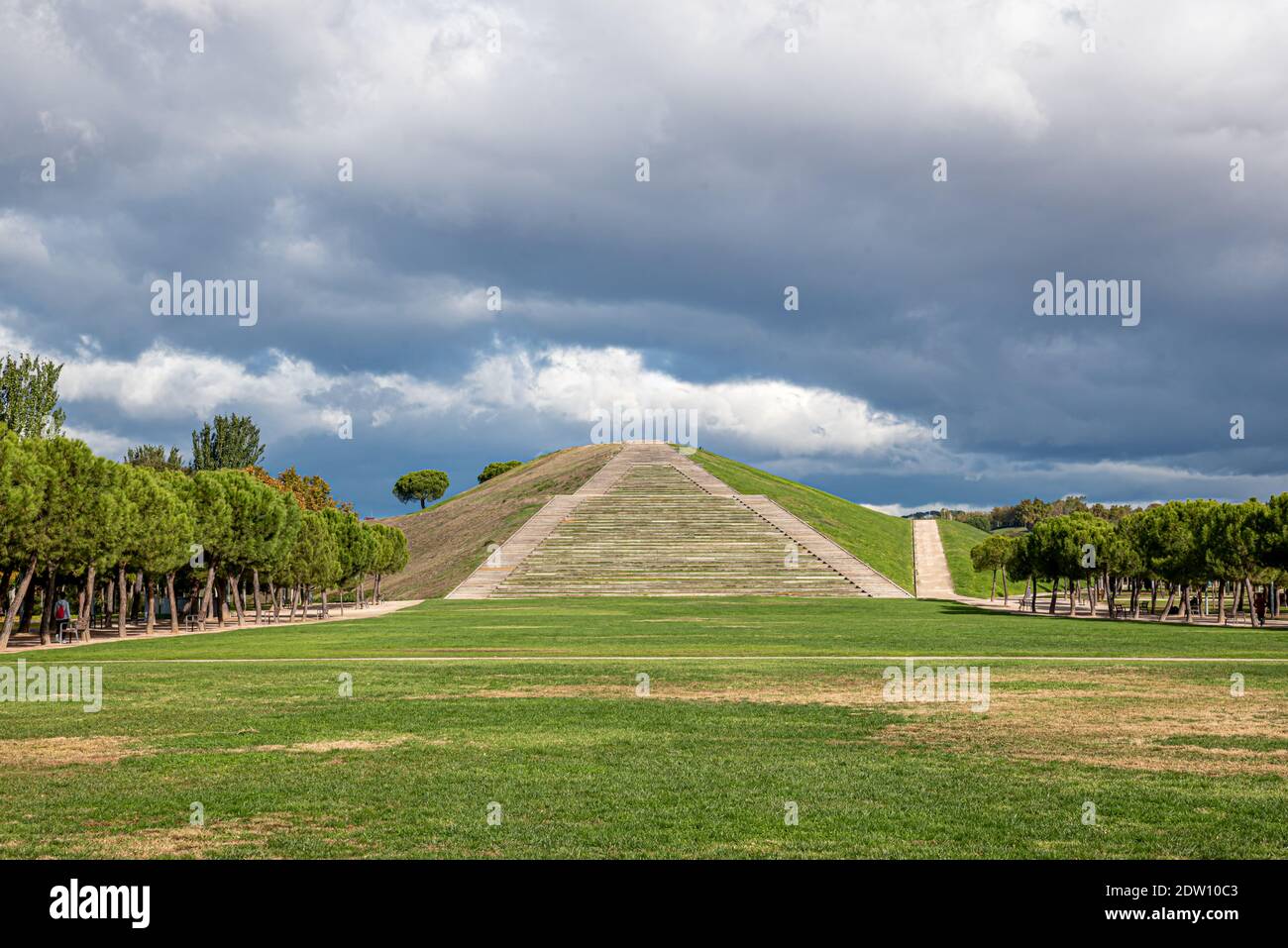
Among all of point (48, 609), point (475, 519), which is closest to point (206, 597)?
point (48, 609)

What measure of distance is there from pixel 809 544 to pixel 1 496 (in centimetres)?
7277

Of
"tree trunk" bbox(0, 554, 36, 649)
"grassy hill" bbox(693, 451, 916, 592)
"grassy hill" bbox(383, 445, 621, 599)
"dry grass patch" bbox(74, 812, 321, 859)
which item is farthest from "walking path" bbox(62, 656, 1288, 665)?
"grassy hill" bbox(693, 451, 916, 592)

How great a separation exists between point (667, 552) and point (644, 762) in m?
82.0

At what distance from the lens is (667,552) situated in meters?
96.6

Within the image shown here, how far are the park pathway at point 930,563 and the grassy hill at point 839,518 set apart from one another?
117 centimetres

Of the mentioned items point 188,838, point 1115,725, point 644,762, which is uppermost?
point 188,838

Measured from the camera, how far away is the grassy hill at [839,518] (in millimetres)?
106375

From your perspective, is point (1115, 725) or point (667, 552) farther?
point (667, 552)

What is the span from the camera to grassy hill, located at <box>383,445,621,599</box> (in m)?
99.9

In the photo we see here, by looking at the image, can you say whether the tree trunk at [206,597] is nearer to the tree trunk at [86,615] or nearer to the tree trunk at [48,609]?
the tree trunk at [86,615]

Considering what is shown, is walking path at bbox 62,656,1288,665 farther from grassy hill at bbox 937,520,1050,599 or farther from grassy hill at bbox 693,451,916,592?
grassy hill at bbox 937,520,1050,599

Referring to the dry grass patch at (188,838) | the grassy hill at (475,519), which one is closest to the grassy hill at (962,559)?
the grassy hill at (475,519)

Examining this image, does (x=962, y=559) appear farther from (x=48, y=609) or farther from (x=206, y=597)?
(x=48, y=609)
